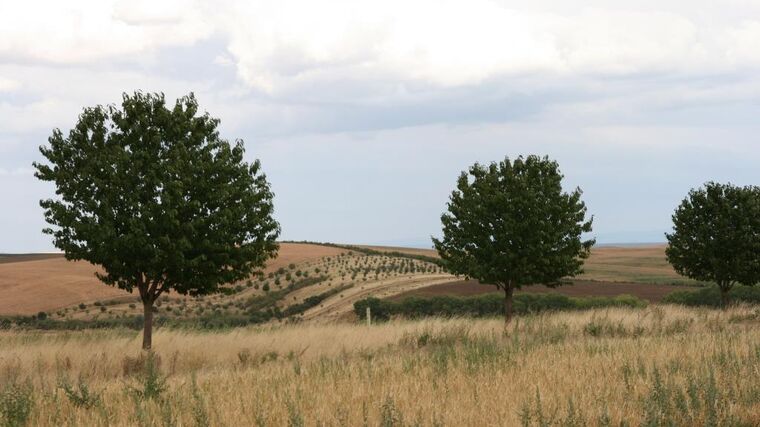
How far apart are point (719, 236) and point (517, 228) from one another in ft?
41.6

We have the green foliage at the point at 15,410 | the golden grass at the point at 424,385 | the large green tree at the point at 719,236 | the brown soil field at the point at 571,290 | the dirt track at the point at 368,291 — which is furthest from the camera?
the brown soil field at the point at 571,290

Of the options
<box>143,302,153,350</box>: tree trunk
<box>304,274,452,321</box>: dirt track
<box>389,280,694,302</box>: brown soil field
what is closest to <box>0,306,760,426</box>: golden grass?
<box>143,302,153,350</box>: tree trunk

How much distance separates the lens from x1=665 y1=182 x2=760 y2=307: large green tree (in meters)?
35.7

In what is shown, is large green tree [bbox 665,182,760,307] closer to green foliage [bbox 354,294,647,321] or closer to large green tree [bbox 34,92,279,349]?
green foliage [bbox 354,294,647,321]

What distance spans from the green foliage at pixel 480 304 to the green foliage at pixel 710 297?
9.53 feet

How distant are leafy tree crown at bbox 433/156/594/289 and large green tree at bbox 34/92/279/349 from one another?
32.6ft

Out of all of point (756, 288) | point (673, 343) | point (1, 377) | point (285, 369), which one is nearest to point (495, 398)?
point (285, 369)

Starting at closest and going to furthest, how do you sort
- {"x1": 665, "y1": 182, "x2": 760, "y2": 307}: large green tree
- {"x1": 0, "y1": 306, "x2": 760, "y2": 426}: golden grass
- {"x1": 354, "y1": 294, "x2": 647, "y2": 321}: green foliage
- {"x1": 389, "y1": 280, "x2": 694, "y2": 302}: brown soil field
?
1. {"x1": 0, "y1": 306, "x2": 760, "y2": 426}: golden grass
2. {"x1": 665, "y1": 182, "x2": 760, "y2": 307}: large green tree
3. {"x1": 354, "y1": 294, "x2": 647, "y2": 321}: green foliage
4. {"x1": 389, "y1": 280, "x2": 694, "y2": 302}: brown soil field

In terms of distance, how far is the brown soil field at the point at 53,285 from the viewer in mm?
53438

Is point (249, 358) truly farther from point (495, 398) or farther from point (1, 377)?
point (495, 398)

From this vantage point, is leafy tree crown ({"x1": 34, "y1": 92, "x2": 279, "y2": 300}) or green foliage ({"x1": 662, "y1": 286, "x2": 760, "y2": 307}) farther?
green foliage ({"x1": 662, "y1": 286, "x2": 760, "y2": 307})

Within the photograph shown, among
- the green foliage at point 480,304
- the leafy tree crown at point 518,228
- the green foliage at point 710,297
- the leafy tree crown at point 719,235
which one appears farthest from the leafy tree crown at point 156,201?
the green foliage at point 710,297

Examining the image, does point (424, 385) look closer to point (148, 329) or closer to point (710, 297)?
point (148, 329)

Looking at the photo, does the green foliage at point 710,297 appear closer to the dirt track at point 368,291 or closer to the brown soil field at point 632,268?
the dirt track at point 368,291
